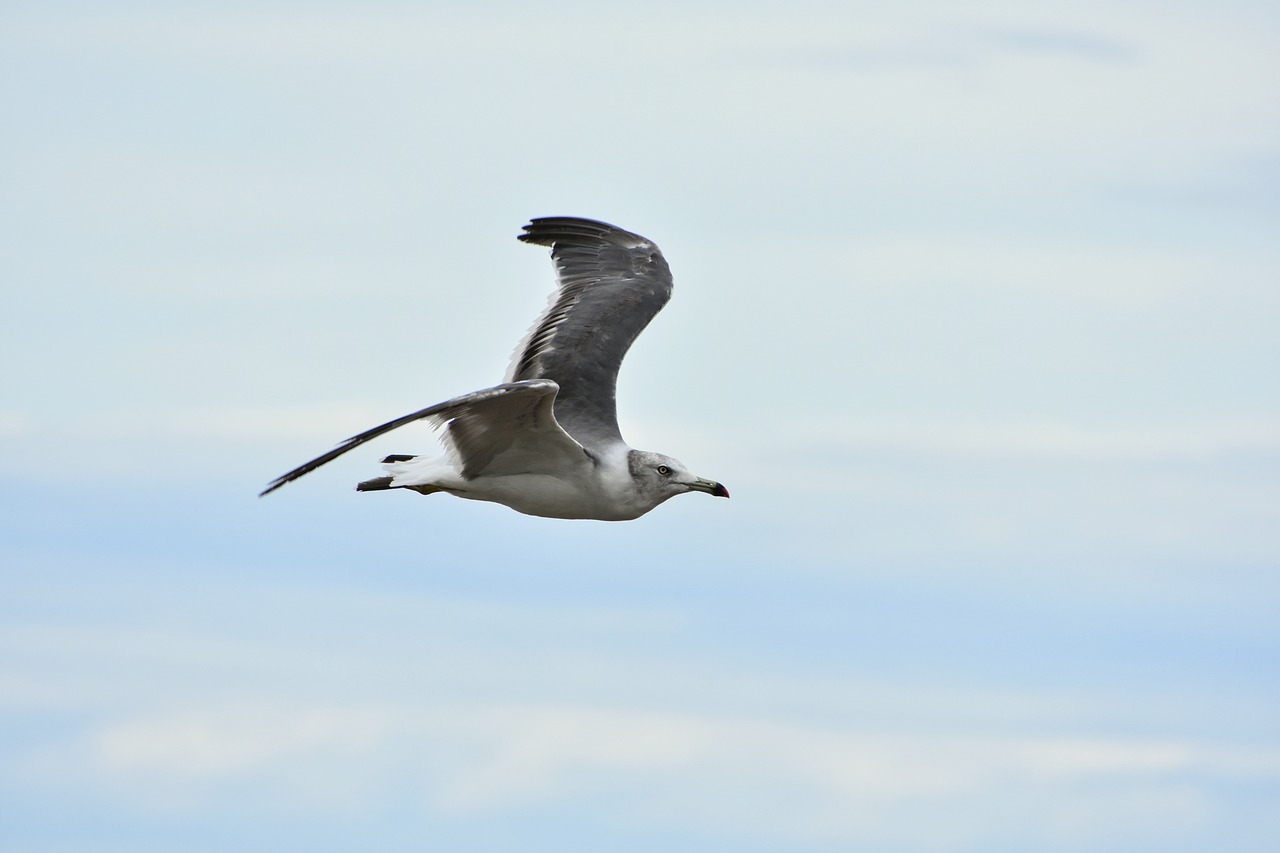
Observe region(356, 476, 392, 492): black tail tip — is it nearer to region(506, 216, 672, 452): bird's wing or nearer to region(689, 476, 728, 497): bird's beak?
region(506, 216, 672, 452): bird's wing

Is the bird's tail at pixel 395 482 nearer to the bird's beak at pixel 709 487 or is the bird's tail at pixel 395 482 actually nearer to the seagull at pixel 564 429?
the seagull at pixel 564 429

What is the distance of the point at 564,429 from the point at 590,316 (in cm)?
328

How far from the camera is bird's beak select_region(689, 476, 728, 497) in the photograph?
741 inches

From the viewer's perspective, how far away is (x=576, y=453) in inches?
705

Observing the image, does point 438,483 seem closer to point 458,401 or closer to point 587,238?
point 458,401

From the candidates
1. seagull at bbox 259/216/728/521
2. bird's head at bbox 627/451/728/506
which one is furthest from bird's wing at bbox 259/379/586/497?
bird's head at bbox 627/451/728/506

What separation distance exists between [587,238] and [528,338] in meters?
2.68

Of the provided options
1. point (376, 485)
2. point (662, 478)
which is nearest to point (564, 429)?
point (662, 478)

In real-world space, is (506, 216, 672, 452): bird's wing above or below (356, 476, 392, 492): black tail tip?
above

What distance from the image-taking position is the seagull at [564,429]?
1706cm

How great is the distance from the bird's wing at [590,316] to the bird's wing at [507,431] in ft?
4.08

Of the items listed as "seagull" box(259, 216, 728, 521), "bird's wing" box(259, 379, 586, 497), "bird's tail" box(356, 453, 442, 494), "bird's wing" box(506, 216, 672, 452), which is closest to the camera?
"bird's wing" box(259, 379, 586, 497)

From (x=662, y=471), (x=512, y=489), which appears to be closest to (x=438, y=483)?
(x=512, y=489)

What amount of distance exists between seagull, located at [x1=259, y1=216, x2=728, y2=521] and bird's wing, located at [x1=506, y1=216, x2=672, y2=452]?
0.02m
